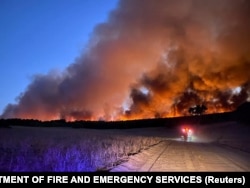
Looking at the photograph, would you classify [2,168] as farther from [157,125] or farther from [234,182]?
[157,125]

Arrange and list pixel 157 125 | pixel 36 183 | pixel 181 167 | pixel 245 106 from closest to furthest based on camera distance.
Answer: pixel 36 183
pixel 181 167
pixel 245 106
pixel 157 125

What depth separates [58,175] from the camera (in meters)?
10.6

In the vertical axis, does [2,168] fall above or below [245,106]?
below

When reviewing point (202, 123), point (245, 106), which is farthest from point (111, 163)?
point (202, 123)

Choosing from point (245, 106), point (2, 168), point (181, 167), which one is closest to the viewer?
point (2, 168)

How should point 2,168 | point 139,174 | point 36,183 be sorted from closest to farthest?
point 36,183 < point 2,168 < point 139,174

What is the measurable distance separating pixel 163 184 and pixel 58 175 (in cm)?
312

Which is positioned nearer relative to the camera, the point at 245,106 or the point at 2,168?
the point at 2,168

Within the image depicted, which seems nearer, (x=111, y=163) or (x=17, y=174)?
(x=17, y=174)

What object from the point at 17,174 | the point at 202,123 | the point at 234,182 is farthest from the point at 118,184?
the point at 202,123

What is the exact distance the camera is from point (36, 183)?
978cm

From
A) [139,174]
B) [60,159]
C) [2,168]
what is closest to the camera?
[2,168]

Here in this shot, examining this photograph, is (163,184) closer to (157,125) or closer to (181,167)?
(181,167)

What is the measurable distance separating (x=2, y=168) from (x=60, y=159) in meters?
2.83
